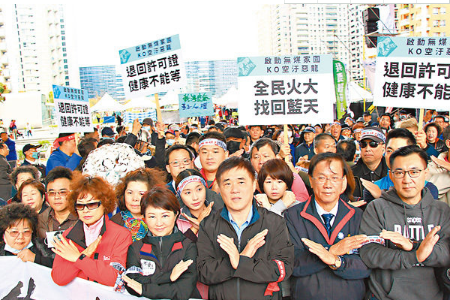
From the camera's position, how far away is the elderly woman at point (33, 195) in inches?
157

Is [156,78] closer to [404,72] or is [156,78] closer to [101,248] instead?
[404,72]

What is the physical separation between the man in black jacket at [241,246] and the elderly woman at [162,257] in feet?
0.51

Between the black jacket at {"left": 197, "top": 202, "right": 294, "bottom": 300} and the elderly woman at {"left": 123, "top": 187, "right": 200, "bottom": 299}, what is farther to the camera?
the elderly woman at {"left": 123, "top": 187, "right": 200, "bottom": 299}

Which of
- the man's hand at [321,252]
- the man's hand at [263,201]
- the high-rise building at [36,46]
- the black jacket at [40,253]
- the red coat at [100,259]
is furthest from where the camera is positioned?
the high-rise building at [36,46]

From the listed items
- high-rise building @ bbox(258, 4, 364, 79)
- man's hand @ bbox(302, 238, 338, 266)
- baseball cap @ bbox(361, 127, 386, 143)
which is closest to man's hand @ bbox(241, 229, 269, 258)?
man's hand @ bbox(302, 238, 338, 266)

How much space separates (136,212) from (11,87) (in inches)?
3013

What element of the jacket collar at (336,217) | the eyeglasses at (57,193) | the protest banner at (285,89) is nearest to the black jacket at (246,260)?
the jacket collar at (336,217)

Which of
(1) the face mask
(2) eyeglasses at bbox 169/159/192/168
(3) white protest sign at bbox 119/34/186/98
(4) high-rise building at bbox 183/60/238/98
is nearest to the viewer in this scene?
(2) eyeglasses at bbox 169/159/192/168

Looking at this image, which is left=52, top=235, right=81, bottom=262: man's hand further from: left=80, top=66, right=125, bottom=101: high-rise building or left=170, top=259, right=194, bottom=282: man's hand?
left=80, top=66, right=125, bottom=101: high-rise building

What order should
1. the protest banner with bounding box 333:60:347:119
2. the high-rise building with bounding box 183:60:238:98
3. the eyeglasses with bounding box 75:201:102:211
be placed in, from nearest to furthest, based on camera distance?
the eyeglasses with bounding box 75:201:102:211 < the protest banner with bounding box 333:60:347:119 < the high-rise building with bounding box 183:60:238:98

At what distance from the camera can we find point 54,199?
3.77 meters

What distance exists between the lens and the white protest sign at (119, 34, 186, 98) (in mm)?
6945

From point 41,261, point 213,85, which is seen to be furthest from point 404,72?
point 213,85

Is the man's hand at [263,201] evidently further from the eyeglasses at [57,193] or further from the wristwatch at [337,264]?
the eyeglasses at [57,193]
